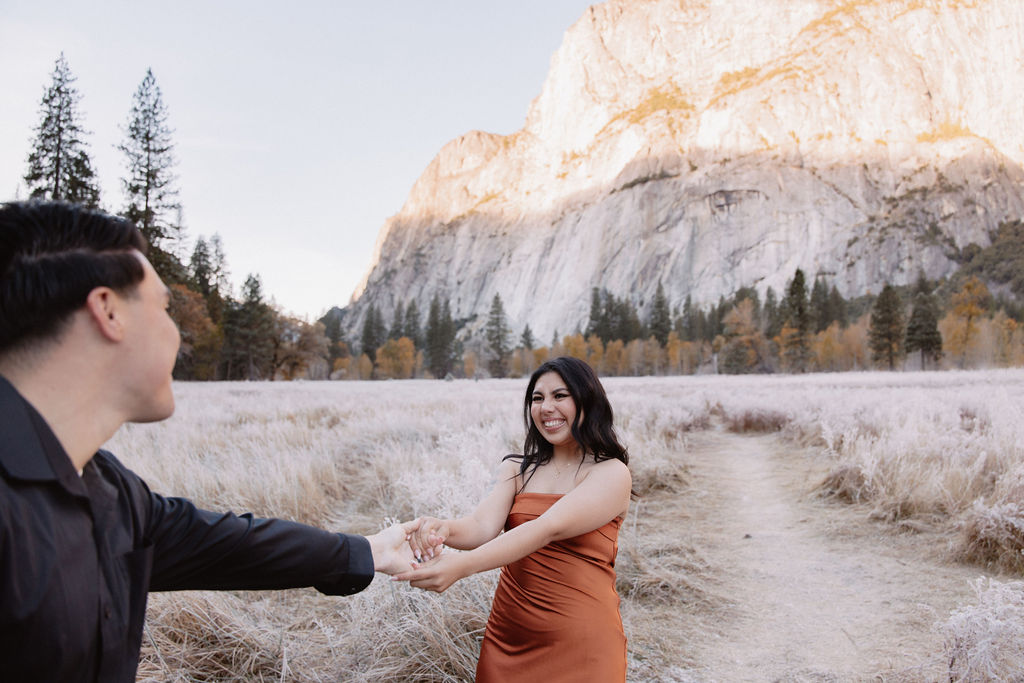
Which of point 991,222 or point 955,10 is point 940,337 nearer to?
point 991,222

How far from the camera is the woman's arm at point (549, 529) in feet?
7.00

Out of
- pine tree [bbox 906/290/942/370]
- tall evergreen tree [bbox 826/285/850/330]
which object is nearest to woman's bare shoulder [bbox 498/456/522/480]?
pine tree [bbox 906/290/942/370]

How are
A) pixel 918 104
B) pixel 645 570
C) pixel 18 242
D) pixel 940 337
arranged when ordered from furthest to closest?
pixel 918 104, pixel 940 337, pixel 645 570, pixel 18 242

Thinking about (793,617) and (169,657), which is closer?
(169,657)

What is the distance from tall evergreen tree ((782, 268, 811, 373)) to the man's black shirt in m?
60.0

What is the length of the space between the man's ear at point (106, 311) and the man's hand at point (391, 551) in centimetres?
121

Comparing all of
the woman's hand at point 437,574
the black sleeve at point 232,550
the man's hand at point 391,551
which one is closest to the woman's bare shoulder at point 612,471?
the woman's hand at point 437,574

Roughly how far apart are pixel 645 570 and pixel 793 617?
114 cm

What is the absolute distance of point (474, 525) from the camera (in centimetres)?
267

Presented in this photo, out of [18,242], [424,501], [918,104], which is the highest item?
[918,104]

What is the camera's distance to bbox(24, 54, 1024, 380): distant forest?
2673 cm

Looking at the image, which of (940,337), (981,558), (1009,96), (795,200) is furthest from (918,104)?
(981,558)

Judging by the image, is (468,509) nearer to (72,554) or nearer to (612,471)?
(612,471)

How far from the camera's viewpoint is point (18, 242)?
109cm
